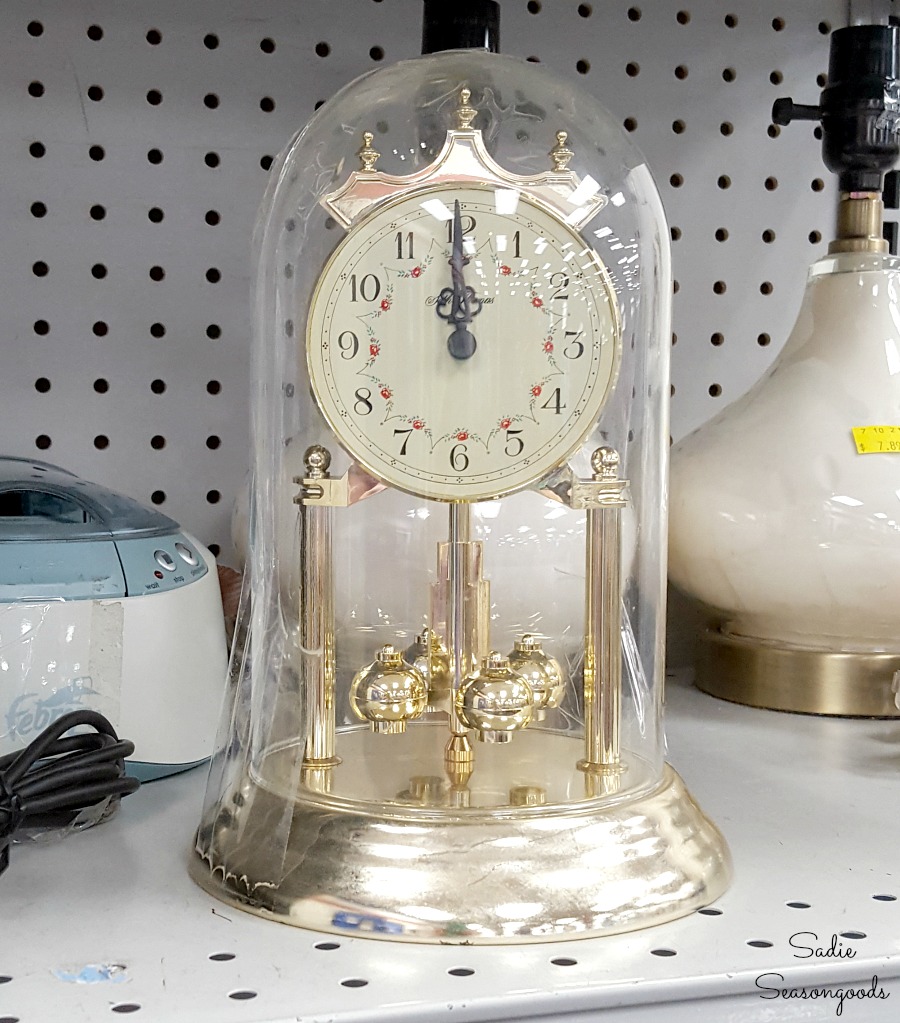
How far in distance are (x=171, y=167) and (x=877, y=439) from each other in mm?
557

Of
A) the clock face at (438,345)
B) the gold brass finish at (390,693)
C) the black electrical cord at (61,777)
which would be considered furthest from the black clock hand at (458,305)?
the black electrical cord at (61,777)

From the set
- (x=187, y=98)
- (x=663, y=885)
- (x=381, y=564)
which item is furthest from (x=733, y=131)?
(x=663, y=885)

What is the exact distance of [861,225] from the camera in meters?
0.90

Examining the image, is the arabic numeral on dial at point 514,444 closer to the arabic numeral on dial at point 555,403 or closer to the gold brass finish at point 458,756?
the arabic numeral on dial at point 555,403

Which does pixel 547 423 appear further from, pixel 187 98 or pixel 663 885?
pixel 187 98

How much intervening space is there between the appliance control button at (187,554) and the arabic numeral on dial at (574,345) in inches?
11.2

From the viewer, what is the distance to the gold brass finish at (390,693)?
553 millimetres

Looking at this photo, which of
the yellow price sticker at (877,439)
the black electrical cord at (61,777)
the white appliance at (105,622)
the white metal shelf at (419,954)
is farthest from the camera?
the yellow price sticker at (877,439)

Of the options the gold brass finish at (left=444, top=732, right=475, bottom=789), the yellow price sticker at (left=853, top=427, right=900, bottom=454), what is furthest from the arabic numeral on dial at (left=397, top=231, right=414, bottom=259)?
the yellow price sticker at (left=853, top=427, right=900, bottom=454)

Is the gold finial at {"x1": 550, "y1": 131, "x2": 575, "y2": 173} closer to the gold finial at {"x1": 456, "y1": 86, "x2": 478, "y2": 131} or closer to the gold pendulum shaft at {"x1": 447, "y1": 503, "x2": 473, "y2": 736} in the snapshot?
the gold finial at {"x1": 456, "y1": 86, "x2": 478, "y2": 131}

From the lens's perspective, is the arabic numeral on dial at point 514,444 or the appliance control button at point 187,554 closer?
the arabic numeral on dial at point 514,444

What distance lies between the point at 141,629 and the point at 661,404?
0.31 meters

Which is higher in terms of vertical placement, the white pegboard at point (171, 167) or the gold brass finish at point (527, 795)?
the white pegboard at point (171, 167)

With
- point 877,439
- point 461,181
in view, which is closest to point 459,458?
point 461,181
